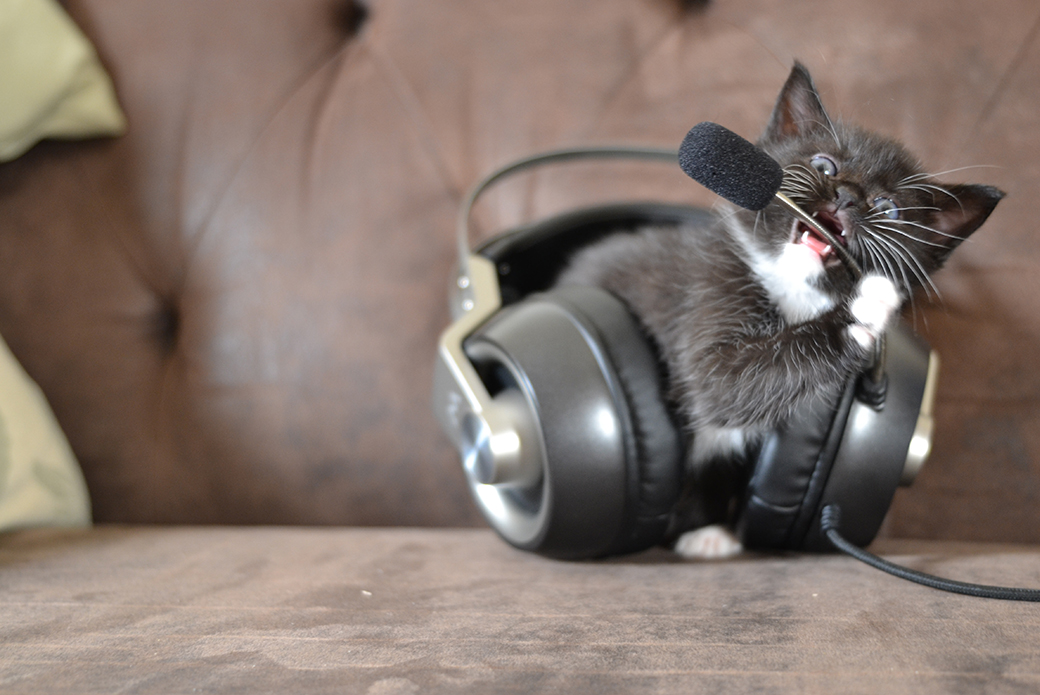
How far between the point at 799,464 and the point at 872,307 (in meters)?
0.14

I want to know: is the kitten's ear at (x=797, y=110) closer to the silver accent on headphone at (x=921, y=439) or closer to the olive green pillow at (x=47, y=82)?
the silver accent on headphone at (x=921, y=439)

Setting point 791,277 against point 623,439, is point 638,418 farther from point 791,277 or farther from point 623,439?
point 791,277

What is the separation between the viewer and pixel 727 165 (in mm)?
512

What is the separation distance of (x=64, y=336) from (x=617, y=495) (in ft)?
2.37

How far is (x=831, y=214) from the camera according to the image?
0.61 meters

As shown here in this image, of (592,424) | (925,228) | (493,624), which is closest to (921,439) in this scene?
(925,228)

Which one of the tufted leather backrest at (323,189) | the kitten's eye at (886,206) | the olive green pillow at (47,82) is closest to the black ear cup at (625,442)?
the kitten's eye at (886,206)

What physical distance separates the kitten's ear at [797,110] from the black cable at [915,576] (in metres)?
0.35

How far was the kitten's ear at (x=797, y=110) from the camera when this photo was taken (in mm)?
665

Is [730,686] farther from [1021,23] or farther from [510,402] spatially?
[1021,23]

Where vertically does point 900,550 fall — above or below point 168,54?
below

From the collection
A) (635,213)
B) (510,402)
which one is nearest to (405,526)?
(510,402)

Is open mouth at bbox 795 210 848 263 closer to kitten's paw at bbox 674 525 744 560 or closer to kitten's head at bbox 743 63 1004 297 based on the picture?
kitten's head at bbox 743 63 1004 297

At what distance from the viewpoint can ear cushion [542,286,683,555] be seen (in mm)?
608
